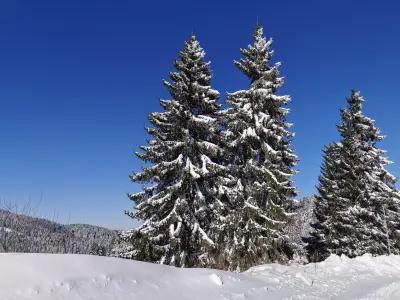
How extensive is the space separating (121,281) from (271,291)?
4053mm

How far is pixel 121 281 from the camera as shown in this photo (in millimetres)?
8688

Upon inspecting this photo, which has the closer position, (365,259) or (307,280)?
(307,280)

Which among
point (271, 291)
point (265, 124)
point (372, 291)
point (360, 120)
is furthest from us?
point (360, 120)

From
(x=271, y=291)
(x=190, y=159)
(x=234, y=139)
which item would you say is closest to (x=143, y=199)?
(x=190, y=159)

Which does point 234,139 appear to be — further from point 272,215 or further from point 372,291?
point 372,291

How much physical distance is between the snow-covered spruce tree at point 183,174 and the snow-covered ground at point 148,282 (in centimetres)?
716

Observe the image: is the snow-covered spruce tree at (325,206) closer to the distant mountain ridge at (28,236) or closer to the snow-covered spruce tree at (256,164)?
the snow-covered spruce tree at (256,164)

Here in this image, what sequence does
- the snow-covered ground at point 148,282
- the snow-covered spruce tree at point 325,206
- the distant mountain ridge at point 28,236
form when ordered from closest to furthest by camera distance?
the snow-covered ground at point 148,282, the distant mountain ridge at point 28,236, the snow-covered spruce tree at point 325,206

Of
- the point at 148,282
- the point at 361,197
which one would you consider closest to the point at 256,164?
the point at 361,197

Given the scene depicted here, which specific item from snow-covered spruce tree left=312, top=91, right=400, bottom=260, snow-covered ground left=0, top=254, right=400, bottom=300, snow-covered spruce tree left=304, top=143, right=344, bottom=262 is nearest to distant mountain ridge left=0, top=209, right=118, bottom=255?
snow-covered ground left=0, top=254, right=400, bottom=300

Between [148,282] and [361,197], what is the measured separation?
23296 mm

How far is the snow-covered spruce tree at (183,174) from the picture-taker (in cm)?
2055

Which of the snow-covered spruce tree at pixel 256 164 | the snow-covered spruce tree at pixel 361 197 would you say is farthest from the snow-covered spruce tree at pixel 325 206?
the snow-covered spruce tree at pixel 256 164

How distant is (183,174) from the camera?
20.7 m
